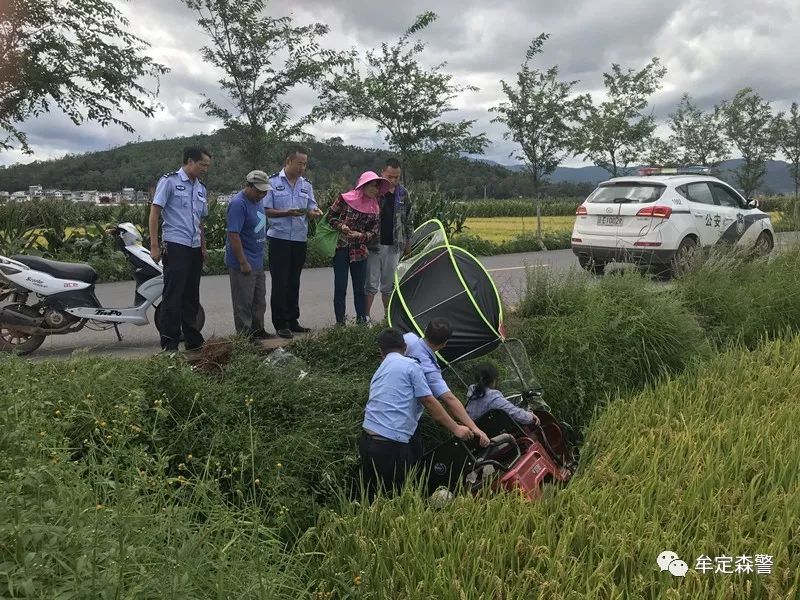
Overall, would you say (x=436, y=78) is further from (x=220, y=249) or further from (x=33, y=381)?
(x=33, y=381)

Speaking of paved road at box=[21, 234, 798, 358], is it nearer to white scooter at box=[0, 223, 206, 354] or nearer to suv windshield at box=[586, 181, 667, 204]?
white scooter at box=[0, 223, 206, 354]

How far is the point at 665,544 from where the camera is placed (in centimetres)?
275

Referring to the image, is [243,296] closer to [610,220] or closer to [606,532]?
[606,532]

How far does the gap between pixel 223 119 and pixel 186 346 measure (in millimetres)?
7806

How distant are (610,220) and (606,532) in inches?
319

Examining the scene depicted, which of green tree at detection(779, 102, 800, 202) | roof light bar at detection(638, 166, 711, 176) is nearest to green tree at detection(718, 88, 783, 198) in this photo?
green tree at detection(779, 102, 800, 202)

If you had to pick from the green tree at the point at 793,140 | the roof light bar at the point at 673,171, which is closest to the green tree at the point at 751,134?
the green tree at the point at 793,140

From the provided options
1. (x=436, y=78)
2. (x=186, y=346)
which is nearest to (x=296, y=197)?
(x=186, y=346)

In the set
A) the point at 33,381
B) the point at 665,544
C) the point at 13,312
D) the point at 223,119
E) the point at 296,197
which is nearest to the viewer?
the point at 665,544

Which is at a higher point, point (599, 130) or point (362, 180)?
point (599, 130)

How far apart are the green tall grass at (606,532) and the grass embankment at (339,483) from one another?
1cm

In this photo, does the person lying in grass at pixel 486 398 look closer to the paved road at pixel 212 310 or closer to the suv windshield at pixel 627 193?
the paved road at pixel 212 310

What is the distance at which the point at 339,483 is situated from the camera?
152 inches

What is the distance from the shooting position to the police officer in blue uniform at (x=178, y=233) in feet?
16.8
